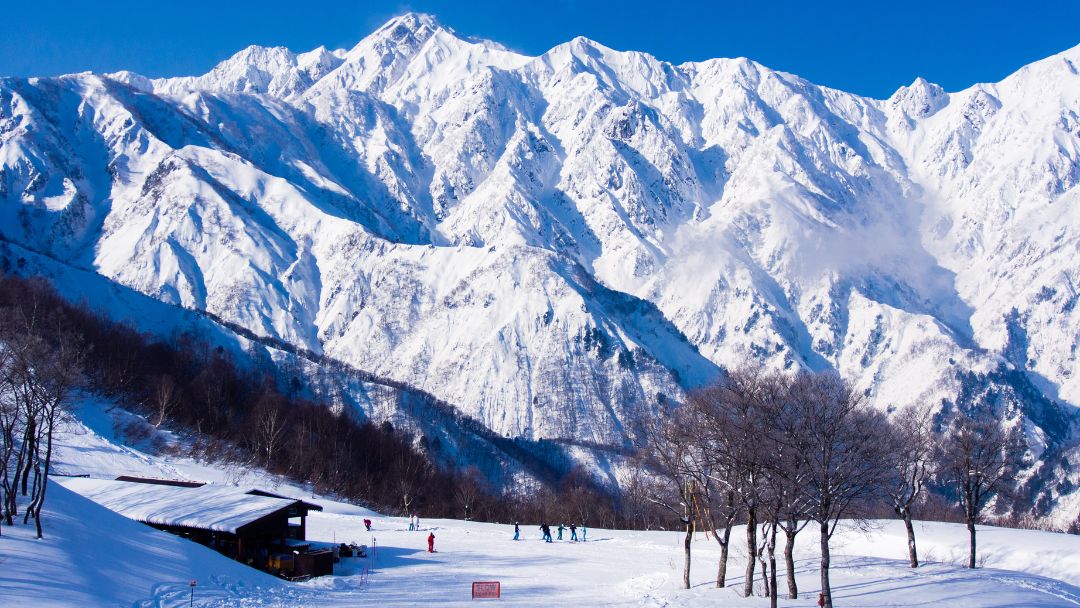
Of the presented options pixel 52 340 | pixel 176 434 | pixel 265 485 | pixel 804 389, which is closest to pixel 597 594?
pixel 804 389

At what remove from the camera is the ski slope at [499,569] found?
1547 inches

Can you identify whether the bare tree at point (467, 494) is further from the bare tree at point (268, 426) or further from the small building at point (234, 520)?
the small building at point (234, 520)

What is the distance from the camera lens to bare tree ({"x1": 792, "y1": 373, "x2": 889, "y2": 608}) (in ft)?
131

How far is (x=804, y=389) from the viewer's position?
140ft

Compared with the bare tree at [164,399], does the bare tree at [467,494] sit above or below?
below

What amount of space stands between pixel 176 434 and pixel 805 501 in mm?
93002

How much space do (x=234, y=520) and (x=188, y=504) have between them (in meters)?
6.26

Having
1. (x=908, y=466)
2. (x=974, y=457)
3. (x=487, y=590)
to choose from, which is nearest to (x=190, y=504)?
(x=487, y=590)

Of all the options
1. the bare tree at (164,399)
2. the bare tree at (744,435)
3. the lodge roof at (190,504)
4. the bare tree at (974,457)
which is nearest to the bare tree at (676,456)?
the bare tree at (744,435)

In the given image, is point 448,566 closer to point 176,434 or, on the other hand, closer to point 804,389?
point 804,389

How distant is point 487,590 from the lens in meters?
48.7

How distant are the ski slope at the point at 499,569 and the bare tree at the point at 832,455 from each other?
205 inches

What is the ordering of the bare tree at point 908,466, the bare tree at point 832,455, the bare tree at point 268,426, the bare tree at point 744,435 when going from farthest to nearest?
the bare tree at point 268,426 < the bare tree at point 908,466 < the bare tree at point 744,435 < the bare tree at point 832,455

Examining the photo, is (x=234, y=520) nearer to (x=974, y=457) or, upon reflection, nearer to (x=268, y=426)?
(x=974, y=457)
